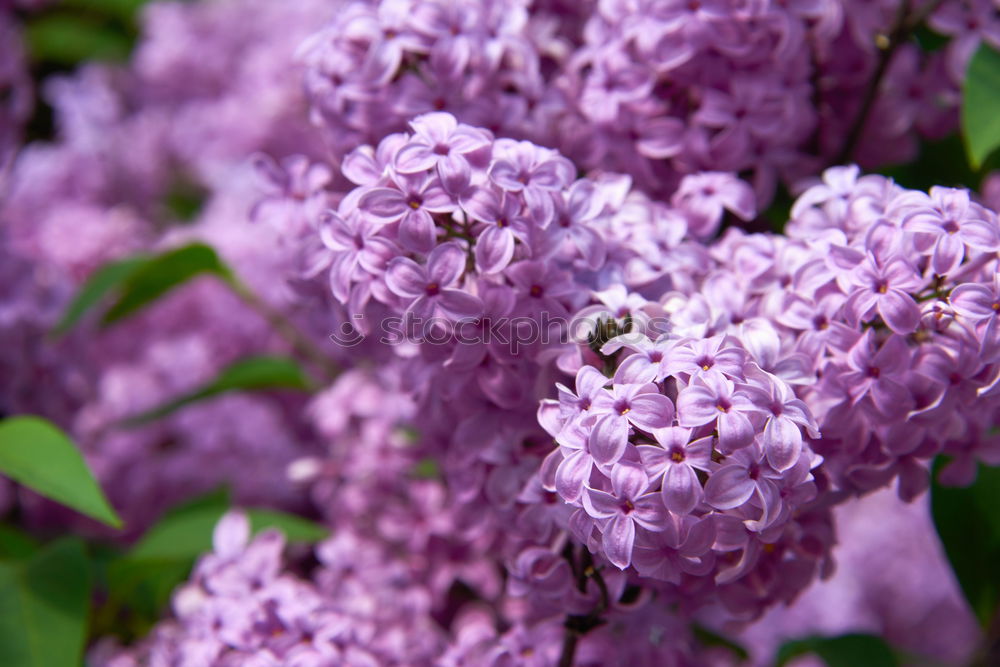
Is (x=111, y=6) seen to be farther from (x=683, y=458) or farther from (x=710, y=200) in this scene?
(x=683, y=458)

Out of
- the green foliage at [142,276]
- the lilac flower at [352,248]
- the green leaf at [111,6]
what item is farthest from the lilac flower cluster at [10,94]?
the lilac flower at [352,248]

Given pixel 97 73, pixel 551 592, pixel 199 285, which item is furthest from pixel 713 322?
pixel 97 73

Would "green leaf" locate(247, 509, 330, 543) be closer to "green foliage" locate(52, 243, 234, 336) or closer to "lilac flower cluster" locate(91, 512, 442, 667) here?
"lilac flower cluster" locate(91, 512, 442, 667)

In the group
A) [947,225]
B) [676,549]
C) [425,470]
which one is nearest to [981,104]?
[947,225]

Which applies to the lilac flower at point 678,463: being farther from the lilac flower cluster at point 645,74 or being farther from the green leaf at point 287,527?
the green leaf at point 287,527

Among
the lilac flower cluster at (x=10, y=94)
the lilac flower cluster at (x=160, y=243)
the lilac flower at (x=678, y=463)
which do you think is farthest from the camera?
the lilac flower cluster at (x=10, y=94)

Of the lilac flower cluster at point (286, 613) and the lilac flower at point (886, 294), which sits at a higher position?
the lilac flower at point (886, 294)

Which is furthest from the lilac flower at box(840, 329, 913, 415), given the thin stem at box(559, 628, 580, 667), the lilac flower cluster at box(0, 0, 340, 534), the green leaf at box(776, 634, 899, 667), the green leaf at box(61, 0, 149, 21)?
the green leaf at box(61, 0, 149, 21)
